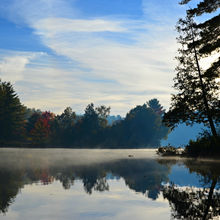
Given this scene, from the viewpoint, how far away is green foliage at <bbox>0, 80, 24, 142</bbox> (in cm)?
11138

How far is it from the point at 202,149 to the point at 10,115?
92.1 meters

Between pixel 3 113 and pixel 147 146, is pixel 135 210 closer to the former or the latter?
pixel 3 113

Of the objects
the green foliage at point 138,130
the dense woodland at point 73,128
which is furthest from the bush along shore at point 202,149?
the green foliage at point 138,130

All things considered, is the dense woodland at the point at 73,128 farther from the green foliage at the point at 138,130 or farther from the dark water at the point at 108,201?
the dark water at the point at 108,201

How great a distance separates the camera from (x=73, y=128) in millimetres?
127500

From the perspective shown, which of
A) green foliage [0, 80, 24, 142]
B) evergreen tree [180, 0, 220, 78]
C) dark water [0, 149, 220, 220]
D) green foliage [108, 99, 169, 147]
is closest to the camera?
dark water [0, 149, 220, 220]

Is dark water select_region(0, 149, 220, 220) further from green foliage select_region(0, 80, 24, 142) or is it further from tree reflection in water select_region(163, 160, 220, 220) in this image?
green foliage select_region(0, 80, 24, 142)

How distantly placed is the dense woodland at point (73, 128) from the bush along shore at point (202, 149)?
82.1m

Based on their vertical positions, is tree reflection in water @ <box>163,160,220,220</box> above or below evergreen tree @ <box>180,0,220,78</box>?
below

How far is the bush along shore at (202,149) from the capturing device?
28594 mm

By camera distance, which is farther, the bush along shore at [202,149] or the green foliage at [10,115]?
the green foliage at [10,115]

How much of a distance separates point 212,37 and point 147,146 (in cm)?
11986

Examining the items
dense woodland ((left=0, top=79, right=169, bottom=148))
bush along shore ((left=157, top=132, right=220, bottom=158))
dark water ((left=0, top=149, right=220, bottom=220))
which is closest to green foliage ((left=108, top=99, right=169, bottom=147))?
dense woodland ((left=0, top=79, right=169, bottom=148))

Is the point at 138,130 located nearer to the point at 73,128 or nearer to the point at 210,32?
the point at 73,128
